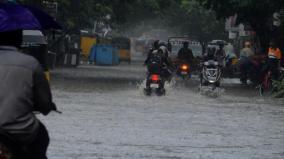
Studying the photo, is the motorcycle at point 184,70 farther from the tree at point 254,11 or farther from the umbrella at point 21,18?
the umbrella at point 21,18

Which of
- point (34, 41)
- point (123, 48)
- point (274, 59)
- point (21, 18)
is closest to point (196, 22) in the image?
point (123, 48)

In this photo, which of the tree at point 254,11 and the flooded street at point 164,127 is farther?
the tree at point 254,11

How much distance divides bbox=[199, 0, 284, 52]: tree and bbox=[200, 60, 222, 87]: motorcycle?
4.88m

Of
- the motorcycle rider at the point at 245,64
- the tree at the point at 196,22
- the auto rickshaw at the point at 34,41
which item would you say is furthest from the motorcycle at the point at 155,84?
the tree at the point at 196,22

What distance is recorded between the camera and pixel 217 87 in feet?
90.1

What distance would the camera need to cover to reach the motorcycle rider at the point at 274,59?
30.9 m

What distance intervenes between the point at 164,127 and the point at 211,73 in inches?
457

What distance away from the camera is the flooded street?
12742 mm

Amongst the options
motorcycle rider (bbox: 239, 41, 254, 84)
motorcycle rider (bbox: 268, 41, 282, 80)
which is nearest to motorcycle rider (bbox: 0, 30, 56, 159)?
motorcycle rider (bbox: 268, 41, 282, 80)

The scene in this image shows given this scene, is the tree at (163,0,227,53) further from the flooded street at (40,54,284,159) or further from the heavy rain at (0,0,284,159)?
the flooded street at (40,54,284,159)

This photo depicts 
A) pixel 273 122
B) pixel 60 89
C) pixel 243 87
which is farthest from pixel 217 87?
pixel 273 122

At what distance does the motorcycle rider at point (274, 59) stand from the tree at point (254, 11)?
125 cm

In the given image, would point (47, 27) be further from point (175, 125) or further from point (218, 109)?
point (218, 109)

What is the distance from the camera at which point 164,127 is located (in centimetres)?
1619
